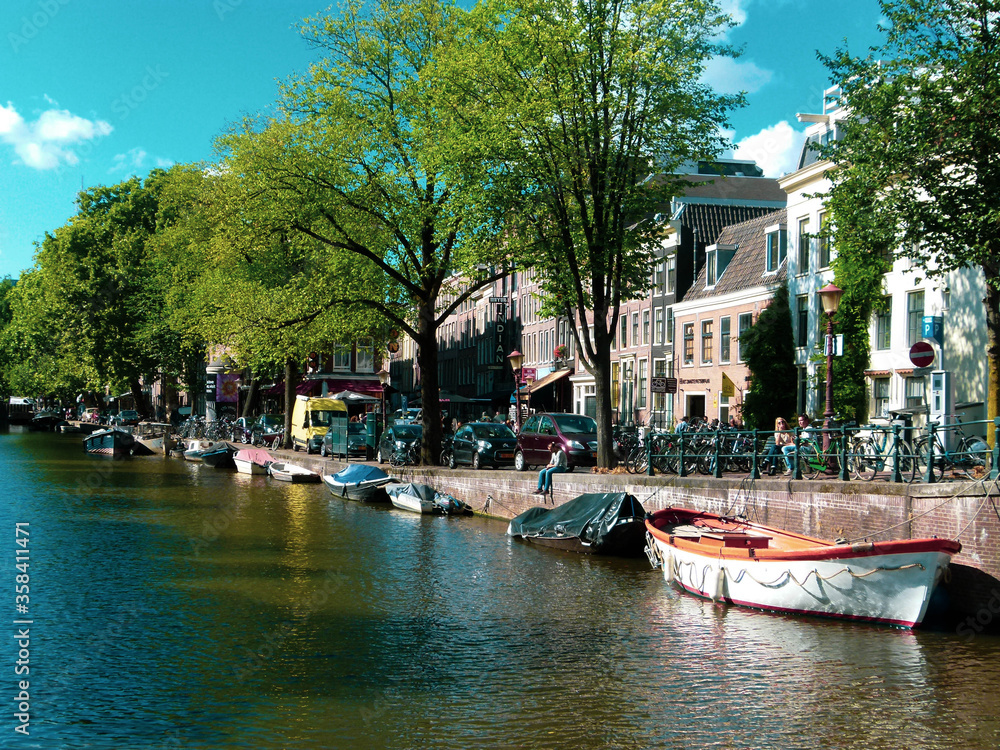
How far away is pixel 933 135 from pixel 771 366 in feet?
61.1

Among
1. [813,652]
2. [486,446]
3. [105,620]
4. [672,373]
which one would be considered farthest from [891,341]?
[105,620]

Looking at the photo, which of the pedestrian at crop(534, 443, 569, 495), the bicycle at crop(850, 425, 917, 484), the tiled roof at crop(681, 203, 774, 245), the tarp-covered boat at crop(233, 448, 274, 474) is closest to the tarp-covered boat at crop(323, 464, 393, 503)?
the pedestrian at crop(534, 443, 569, 495)

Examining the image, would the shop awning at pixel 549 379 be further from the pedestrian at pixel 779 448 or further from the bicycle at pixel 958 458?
the bicycle at pixel 958 458

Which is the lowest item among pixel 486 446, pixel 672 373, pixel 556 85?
pixel 486 446

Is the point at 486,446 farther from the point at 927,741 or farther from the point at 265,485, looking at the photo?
the point at 927,741

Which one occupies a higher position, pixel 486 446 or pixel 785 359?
pixel 785 359

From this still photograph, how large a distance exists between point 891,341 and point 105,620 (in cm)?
2560

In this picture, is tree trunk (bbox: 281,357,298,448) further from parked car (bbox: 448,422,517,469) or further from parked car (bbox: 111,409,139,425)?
parked car (bbox: 111,409,139,425)

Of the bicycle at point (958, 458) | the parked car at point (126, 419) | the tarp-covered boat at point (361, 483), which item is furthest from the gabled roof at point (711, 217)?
the parked car at point (126, 419)

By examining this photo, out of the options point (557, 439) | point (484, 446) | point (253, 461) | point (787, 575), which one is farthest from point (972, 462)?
point (253, 461)

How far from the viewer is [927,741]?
9961 millimetres

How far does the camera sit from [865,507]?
16578 millimetres

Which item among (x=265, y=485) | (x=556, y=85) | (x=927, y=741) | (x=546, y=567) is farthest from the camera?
(x=265, y=485)

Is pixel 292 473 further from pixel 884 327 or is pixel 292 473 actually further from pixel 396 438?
pixel 884 327
